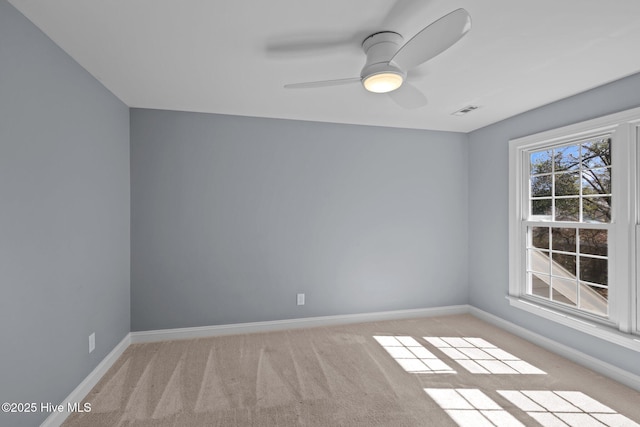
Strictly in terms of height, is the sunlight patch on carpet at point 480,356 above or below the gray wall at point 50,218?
below

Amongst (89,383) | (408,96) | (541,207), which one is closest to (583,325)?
(541,207)

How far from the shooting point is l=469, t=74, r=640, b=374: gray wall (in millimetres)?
2508

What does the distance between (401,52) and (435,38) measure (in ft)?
0.69

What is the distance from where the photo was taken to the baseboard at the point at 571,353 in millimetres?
2418

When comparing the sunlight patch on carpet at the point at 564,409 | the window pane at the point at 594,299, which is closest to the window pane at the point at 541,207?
the window pane at the point at 594,299

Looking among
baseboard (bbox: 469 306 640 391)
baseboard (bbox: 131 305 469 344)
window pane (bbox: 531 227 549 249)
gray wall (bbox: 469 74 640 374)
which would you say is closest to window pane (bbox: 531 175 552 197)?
gray wall (bbox: 469 74 640 374)

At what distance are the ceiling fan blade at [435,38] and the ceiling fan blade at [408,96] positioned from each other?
0.30 m

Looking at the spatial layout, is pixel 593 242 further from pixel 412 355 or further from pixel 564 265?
pixel 412 355

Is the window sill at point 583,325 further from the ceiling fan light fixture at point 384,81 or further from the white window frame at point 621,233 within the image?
the ceiling fan light fixture at point 384,81

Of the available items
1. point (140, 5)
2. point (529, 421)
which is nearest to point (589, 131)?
point (529, 421)

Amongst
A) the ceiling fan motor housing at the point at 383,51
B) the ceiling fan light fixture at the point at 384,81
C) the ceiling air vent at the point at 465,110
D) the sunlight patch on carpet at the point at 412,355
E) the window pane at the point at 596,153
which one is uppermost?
the ceiling air vent at the point at 465,110

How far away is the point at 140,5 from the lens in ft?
5.21

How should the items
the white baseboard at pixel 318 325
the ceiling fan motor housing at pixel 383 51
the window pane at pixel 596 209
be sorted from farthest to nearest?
1. the window pane at pixel 596 209
2. the white baseboard at pixel 318 325
3. the ceiling fan motor housing at pixel 383 51

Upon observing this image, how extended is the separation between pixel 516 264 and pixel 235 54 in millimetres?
3477
